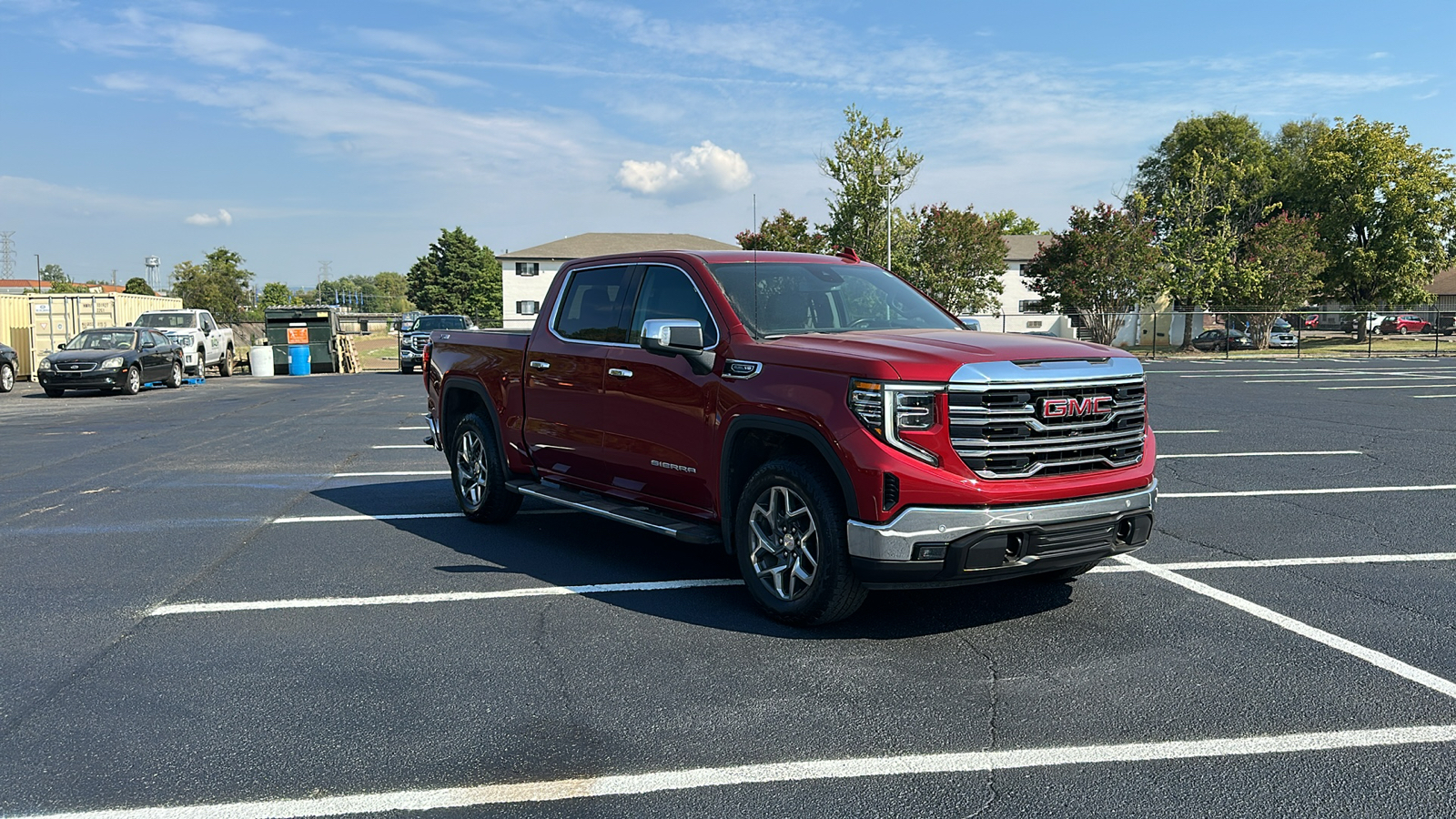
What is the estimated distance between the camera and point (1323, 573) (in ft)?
20.6

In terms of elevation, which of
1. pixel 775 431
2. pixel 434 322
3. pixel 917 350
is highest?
pixel 434 322

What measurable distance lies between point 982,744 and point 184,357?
2964cm

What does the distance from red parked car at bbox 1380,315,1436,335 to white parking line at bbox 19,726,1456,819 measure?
54.0 meters

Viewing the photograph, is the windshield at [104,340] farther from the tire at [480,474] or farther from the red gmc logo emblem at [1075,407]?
the red gmc logo emblem at [1075,407]

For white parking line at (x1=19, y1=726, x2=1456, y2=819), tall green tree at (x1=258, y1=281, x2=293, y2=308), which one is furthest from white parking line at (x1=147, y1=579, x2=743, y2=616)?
tall green tree at (x1=258, y1=281, x2=293, y2=308)

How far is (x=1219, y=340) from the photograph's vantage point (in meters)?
49.2

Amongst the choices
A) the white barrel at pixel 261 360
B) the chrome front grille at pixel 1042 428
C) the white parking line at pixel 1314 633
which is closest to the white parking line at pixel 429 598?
the chrome front grille at pixel 1042 428

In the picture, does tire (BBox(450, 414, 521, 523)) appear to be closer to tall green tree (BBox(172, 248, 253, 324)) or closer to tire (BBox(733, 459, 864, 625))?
tire (BBox(733, 459, 864, 625))

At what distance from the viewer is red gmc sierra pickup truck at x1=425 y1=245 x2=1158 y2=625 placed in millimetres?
4738

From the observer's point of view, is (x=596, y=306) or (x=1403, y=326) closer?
(x=596, y=306)

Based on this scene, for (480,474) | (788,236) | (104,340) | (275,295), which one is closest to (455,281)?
(275,295)

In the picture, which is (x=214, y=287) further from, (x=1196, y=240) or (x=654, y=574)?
(x=654, y=574)

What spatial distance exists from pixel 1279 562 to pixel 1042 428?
2.72 meters

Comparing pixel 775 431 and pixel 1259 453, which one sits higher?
pixel 775 431
